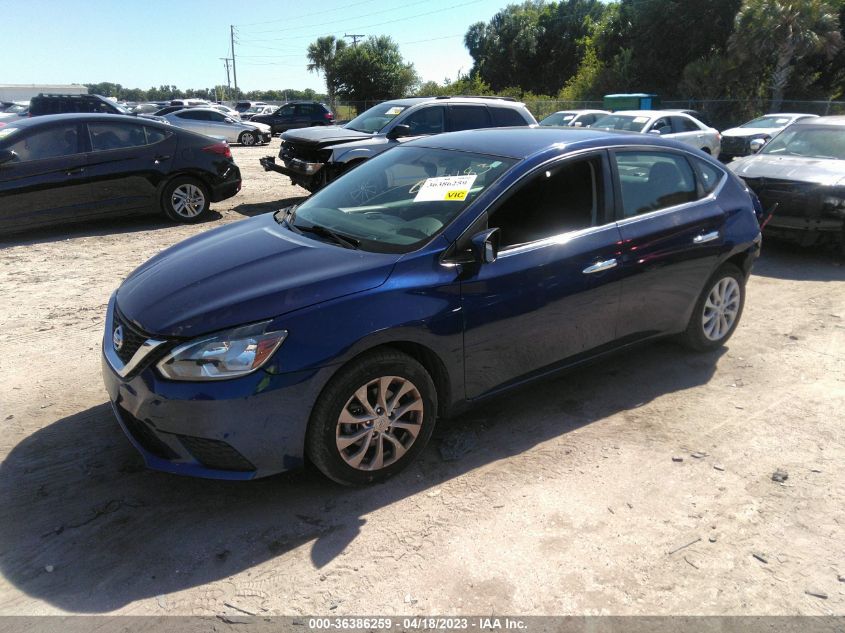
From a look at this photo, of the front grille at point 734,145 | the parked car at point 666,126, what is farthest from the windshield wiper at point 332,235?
the front grille at point 734,145

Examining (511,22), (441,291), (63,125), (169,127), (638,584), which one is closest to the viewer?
(638,584)

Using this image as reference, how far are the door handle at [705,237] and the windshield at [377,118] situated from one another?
724cm

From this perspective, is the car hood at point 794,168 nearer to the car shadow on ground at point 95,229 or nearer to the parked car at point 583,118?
the car shadow on ground at point 95,229

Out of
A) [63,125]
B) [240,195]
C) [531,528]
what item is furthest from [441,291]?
[240,195]

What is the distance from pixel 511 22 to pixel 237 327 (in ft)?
185

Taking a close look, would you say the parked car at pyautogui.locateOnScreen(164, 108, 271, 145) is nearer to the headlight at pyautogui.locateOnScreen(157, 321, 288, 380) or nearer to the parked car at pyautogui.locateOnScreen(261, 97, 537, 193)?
the parked car at pyautogui.locateOnScreen(261, 97, 537, 193)

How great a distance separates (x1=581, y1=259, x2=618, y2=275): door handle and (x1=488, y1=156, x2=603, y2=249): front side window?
0.81 feet

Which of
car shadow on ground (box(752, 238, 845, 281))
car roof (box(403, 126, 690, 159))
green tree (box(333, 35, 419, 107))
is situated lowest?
car shadow on ground (box(752, 238, 845, 281))

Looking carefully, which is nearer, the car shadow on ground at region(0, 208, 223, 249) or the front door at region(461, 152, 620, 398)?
the front door at region(461, 152, 620, 398)

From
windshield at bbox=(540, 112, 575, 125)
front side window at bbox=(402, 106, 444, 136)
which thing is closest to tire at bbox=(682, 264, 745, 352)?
front side window at bbox=(402, 106, 444, 136)

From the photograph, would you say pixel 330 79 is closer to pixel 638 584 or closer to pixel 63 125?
pixel 63 125

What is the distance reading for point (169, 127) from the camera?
9.20 m

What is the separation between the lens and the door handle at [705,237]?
14.6 ft

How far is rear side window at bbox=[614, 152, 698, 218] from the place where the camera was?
4.17m
